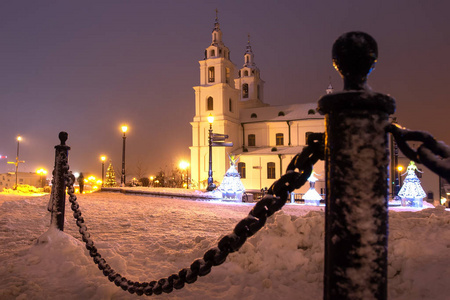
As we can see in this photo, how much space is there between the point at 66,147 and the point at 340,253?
498 cm

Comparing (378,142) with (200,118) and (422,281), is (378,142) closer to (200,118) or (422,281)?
(422,281)

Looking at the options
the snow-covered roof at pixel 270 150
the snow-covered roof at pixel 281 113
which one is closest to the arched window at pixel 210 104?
the snow-covered roof at pixel 281 113

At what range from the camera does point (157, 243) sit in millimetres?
5797

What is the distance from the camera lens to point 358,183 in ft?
4.17

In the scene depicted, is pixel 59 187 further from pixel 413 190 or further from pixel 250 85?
pixel 250 85

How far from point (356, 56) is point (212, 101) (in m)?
42.9

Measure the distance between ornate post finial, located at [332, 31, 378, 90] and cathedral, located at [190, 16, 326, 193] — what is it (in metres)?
37.7

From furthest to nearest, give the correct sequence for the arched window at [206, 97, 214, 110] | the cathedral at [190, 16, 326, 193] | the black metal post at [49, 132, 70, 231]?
the arched window at [206, 97, 214, 110] → the cathedral at [190, 16, 326, 193] → the black metal post at [49, 132, 70, 231]

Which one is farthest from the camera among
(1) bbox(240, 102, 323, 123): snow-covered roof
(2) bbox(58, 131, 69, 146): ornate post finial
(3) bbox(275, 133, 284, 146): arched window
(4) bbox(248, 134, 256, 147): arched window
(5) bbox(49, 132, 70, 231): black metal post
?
(4) bbox(248, 134, 256, 147): arched window

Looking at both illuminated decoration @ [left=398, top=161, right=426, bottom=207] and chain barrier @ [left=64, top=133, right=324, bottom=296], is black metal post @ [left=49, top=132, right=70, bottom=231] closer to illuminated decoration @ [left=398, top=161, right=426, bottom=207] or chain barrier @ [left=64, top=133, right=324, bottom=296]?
chain barrier @ [left=64, top=133, right=324, bottom=296]

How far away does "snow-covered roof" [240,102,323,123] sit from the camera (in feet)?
148

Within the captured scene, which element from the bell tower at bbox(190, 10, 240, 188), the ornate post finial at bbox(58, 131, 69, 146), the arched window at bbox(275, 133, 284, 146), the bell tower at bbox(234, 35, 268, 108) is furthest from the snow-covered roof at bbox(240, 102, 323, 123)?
the ornate post finial at bbox(58, 131, 69, 146)

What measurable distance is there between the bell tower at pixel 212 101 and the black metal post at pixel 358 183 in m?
39.8

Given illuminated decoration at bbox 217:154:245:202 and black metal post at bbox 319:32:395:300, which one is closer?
black metal post at bbox 319:32:395:300
